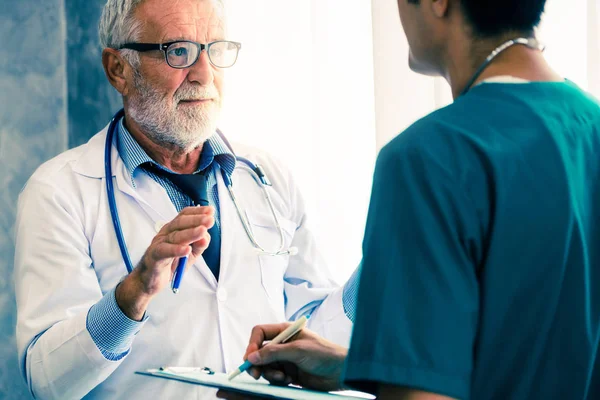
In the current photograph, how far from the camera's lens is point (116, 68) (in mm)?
1918

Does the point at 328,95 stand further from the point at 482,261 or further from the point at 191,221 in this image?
the point at 482,261

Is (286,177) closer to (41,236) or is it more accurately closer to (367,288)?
(41,236)

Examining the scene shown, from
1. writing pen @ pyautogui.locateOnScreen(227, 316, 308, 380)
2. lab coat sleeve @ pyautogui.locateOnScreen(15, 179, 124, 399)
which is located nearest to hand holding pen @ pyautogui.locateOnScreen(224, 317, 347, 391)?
writing pen @ pyautogui.locateOnScreen(227, 316, 308, 380)

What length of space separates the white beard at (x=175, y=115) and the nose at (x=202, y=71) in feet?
0.06

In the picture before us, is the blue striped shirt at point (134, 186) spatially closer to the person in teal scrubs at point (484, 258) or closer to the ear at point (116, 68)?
the ear at point (116, 68)

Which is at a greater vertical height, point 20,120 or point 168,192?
point 20,120

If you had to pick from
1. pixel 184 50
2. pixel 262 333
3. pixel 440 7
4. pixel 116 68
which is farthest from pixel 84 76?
pixel 440 7

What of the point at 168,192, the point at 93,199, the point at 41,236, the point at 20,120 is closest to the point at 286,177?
the point at 168,192

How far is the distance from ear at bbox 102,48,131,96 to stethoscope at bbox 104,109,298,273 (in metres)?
0.07

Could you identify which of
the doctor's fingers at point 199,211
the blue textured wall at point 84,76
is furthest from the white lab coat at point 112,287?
the blue textured wall at point 84,76

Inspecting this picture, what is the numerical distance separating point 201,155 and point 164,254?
0.61 m

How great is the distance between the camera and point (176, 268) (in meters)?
1.44

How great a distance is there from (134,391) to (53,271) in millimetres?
318

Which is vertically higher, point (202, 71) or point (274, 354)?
point (202, 71)
